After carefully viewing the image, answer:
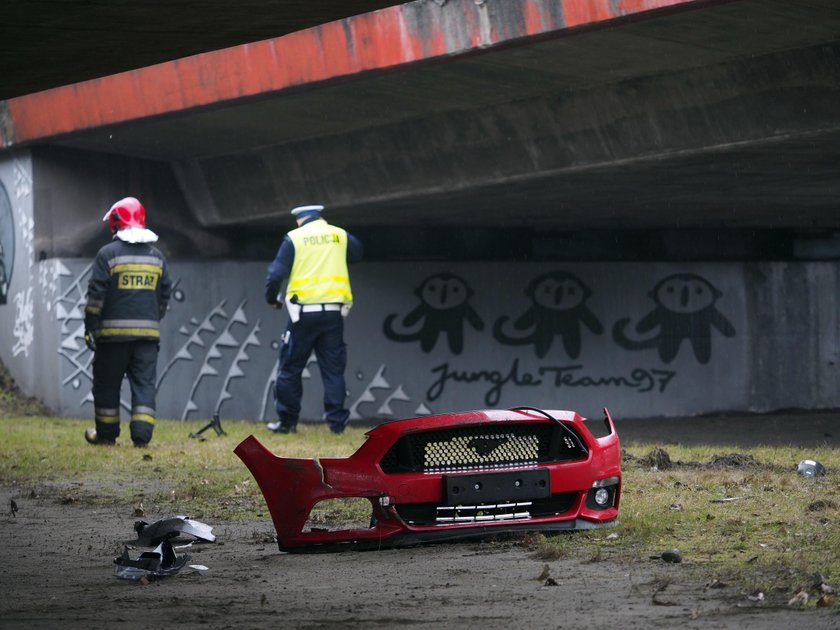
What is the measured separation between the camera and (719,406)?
2089cm

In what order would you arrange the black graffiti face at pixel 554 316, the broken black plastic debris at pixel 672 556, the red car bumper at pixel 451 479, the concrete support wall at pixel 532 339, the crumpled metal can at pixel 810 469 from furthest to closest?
the black graffiti face at pixel 554 316 → the concrete support wall at pixel 532 339 → the crumpled metal can at pixel 810 469 → the red car bumper at pixel 451 479 → the broken black plastic debris at pixel 672 556

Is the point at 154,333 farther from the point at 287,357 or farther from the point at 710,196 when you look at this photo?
the point at 710,196

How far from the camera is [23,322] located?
57.0ft

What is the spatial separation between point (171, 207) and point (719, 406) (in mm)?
8878

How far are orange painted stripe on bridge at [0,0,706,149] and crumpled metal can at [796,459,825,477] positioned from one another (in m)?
3.44

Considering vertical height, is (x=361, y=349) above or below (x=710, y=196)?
below

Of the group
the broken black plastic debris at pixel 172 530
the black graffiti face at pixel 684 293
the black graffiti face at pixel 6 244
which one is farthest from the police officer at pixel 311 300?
the black graffiti face at pixel 684 293

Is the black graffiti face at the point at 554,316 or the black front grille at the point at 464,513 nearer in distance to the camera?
the black front grille at the point at 464,513

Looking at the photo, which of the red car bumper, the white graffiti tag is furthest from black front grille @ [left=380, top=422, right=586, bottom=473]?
the white graffiti tag

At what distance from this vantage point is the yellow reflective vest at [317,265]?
13461 millimetres

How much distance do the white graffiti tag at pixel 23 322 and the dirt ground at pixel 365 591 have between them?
34.5ft

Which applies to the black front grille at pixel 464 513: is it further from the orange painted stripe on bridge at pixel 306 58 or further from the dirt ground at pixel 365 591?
the orange painted stripe on bridge at pixel 306 58

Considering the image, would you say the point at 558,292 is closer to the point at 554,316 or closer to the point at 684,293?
the point at 554,316

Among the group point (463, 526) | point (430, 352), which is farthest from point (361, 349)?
point (463, 526)
